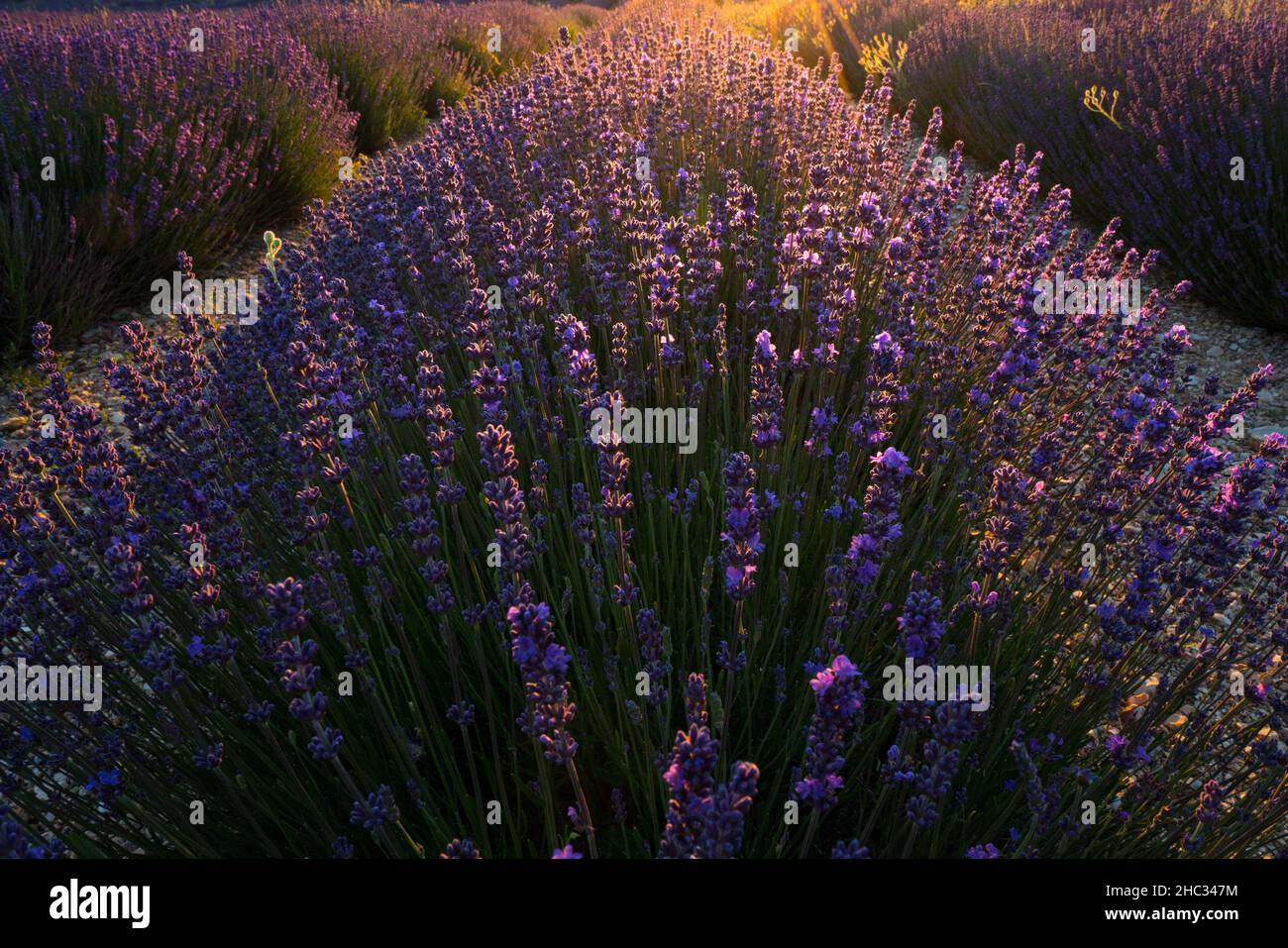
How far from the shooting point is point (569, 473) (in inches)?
98.8

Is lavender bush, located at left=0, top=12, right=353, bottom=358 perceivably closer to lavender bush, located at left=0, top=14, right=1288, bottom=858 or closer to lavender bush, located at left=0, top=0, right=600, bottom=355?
lavender bush, located at left=0, top=0, right=600, bottom=355

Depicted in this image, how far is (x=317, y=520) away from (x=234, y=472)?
959 millimetres

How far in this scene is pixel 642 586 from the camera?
80.7 inches

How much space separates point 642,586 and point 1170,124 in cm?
534

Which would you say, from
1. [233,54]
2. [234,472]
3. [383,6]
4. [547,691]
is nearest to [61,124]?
[233,54]

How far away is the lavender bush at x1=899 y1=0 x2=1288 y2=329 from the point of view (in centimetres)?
446

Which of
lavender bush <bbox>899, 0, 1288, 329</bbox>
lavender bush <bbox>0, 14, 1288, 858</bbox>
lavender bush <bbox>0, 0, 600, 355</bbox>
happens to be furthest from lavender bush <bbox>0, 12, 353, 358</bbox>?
lavender bush <bbox>899, 0, 1288, 329</bbox>

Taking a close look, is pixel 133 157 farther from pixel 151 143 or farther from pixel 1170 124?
pixel 1170 124

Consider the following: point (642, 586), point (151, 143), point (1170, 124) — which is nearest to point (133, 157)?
point (151, 143)

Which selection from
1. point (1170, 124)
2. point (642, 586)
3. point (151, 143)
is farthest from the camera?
point (151, 143)

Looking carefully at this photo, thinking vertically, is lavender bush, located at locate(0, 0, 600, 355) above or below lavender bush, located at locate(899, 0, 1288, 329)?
below

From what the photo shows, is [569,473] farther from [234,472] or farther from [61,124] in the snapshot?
[61,124]

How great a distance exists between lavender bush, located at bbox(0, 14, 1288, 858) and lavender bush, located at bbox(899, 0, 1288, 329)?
2229 mm

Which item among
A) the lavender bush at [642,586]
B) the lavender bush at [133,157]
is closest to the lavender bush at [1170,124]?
the lavender bush at [642,586]
